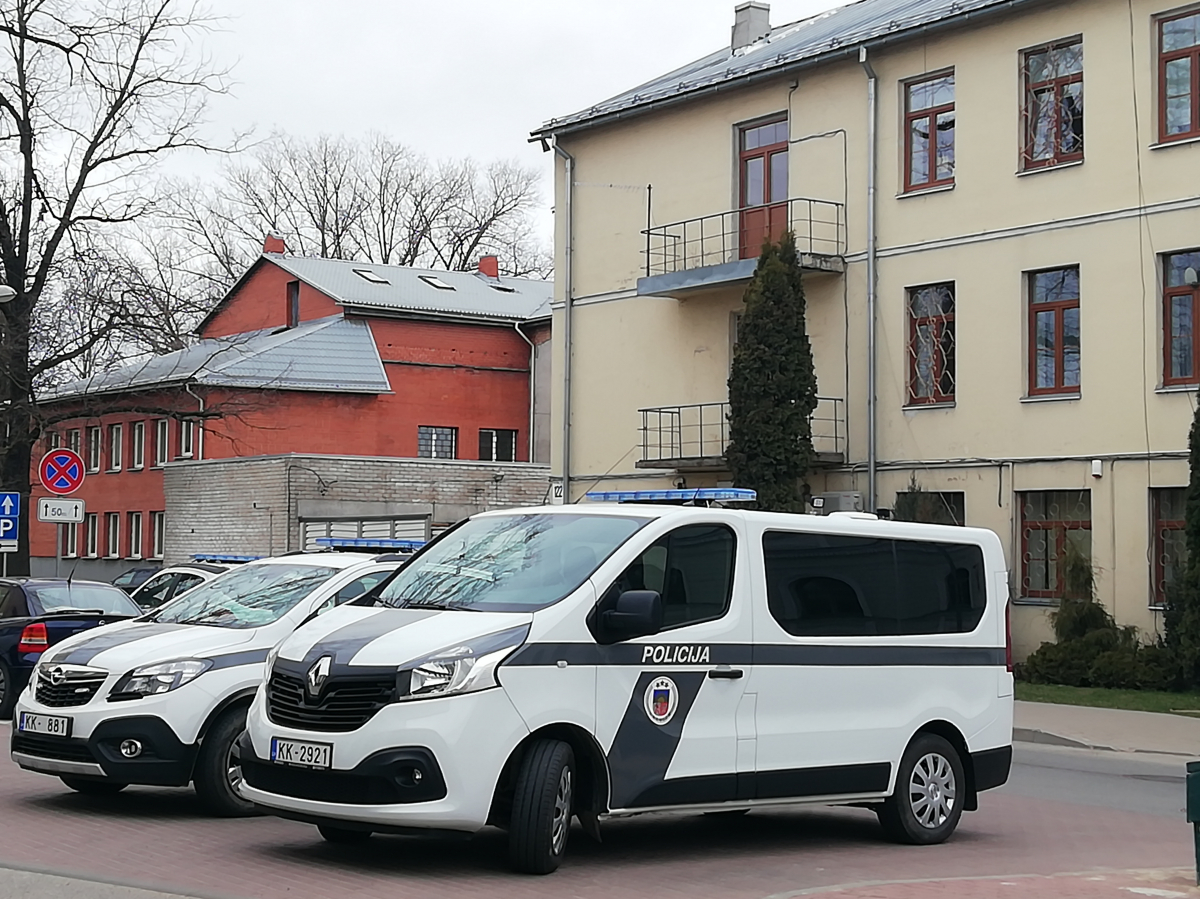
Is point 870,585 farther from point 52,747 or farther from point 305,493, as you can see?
point 305,493

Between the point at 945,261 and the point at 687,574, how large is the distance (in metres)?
18.6

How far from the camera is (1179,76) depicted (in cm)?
2400

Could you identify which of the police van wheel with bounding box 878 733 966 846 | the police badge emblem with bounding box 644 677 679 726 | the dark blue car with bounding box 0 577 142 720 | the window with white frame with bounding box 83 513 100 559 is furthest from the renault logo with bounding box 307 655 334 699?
the window with white frame with bounding box 83 513 100 559

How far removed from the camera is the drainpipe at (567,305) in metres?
34.0

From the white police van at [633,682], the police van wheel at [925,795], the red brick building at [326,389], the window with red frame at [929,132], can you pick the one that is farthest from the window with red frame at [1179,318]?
the red brick building at [326,389]

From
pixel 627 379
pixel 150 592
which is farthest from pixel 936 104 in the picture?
pixel 150 592

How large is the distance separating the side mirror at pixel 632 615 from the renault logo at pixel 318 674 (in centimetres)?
144

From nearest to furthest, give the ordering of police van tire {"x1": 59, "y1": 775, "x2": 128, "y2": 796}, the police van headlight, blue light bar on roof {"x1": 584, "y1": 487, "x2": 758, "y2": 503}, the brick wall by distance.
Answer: the police van headlight < blue light bar on roof {"x1": 584, "y1": 487, "x2": 758, "y2": 503} < police van tire {"x1": 59, "y1": 775, "x2": 128, "y2": 796} < the brick wall

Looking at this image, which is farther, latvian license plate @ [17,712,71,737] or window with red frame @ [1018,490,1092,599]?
window with red frame @ [1018,490,1092,599]

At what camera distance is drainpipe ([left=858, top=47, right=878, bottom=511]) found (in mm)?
27859

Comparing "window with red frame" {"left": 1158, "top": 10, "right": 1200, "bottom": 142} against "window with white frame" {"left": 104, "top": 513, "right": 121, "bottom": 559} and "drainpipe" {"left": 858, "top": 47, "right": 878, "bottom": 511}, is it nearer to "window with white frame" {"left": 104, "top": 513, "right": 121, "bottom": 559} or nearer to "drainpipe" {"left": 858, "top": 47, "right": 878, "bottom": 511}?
"drainpipe" {"left": 858, "top": 47, "right": 878, "bottom": 511}

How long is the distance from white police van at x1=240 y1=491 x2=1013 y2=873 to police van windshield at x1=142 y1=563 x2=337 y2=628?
212 cm

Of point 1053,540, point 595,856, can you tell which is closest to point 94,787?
point 595,856

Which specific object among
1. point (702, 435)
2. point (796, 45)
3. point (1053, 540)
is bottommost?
point (1053, 540)
